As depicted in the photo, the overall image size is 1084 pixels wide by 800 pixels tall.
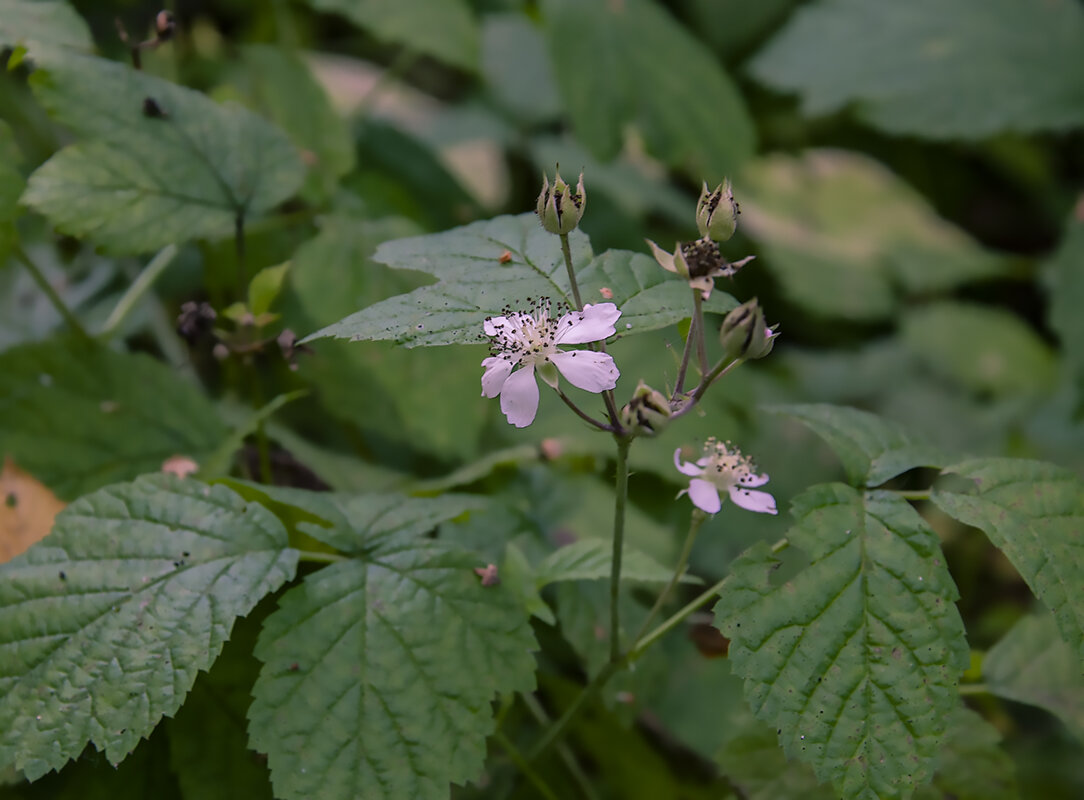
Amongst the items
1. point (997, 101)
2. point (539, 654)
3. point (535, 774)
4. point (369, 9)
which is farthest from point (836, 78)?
point (535, 774)

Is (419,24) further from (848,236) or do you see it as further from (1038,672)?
(848,236)

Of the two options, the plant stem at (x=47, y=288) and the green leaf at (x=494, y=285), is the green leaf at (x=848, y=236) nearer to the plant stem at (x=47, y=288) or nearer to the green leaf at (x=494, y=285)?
the green leaf at (x=494, y=285)

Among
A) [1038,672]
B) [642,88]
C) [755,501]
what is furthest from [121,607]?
[642,88]

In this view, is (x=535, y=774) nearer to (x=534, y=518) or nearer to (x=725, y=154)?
(x=534, y=518)

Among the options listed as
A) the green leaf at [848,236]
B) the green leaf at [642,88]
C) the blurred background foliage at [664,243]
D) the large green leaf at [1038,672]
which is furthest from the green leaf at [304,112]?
the green leaf at [848,236]

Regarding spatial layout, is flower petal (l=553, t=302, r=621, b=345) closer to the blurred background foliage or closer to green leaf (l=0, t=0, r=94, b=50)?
the blurred background foliage

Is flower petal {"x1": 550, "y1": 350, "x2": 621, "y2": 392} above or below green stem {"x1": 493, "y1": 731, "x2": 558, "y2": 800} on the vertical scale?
above

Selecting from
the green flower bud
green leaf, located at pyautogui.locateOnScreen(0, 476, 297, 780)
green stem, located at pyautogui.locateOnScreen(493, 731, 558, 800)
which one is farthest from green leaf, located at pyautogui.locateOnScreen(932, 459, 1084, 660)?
green leaf, located at pyautogui.locateOnScreen(0, 476, 297, 780)
